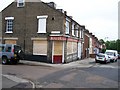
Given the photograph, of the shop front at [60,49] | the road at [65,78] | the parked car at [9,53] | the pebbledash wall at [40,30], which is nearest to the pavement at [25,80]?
the road at [65,78]

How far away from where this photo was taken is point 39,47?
2581 cm

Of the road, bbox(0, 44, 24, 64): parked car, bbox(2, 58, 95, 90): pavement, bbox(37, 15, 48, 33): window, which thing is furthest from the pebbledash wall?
the road

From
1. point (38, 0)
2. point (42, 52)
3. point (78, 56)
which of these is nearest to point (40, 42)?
point (42, 52)

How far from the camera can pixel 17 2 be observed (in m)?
27.5

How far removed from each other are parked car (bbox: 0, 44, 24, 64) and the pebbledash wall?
4.41 metres

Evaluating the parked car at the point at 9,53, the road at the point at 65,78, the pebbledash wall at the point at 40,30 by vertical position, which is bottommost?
the road at the point at 65,78

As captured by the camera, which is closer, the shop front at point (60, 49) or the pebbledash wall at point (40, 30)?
the shop front at point (60, 49)

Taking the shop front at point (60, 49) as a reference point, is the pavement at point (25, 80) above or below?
below

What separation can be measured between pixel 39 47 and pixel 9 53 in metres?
5.09

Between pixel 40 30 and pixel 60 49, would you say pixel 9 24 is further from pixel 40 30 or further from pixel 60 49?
pixel 60 49

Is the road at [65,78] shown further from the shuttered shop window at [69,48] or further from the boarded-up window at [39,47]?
the shuttered shop window at [69,48]

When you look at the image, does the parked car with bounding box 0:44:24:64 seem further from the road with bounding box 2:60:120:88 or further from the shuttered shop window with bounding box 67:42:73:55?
the shuttered shop window with bounding box 67:42:73:55

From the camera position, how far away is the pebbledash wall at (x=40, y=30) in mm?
25078

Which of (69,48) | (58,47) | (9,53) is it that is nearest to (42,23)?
(58,47)
